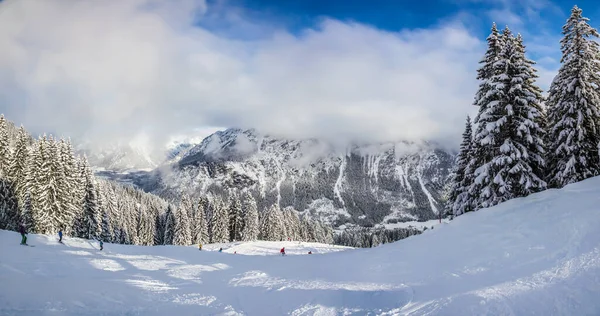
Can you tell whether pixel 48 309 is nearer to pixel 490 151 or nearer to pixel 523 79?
pixel 490 151

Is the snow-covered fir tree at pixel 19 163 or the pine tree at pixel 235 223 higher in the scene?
the snow-covered fir tree at pixel 19 163

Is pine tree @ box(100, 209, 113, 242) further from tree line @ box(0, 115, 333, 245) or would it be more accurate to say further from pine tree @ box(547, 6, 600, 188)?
pine tree @ box(547, 6, 600, 188)

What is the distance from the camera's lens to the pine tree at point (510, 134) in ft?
84.1

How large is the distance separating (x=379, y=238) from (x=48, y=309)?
126618 mm

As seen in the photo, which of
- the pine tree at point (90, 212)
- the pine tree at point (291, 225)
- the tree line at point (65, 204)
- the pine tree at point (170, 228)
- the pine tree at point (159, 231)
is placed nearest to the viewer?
the tree line at point (65, 204)

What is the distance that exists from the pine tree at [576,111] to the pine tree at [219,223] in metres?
62.9

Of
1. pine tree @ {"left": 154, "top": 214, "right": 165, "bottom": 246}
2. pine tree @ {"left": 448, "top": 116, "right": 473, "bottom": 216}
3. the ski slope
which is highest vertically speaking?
pine tree @ {"left": 448, "top": 116, "right": 473, "bottom": 216}

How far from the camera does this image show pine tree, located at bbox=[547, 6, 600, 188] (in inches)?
1007

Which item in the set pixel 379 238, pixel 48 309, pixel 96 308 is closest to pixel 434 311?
pixel 96 308

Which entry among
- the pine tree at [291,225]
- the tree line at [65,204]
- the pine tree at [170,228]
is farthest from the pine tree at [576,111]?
the pine tree at [291,225]

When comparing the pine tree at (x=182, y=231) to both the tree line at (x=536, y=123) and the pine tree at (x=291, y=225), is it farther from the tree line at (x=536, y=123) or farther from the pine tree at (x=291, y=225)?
the tree line at (x=536, y=123)

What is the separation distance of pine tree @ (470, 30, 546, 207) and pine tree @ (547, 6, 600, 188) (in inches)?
61.5

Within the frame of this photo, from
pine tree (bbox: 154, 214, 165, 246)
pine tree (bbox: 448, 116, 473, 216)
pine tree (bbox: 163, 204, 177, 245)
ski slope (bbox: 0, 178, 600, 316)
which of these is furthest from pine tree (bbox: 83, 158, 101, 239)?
pine tree (bbox: 448, 116, 473, 216)

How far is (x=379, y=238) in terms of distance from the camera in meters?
130
